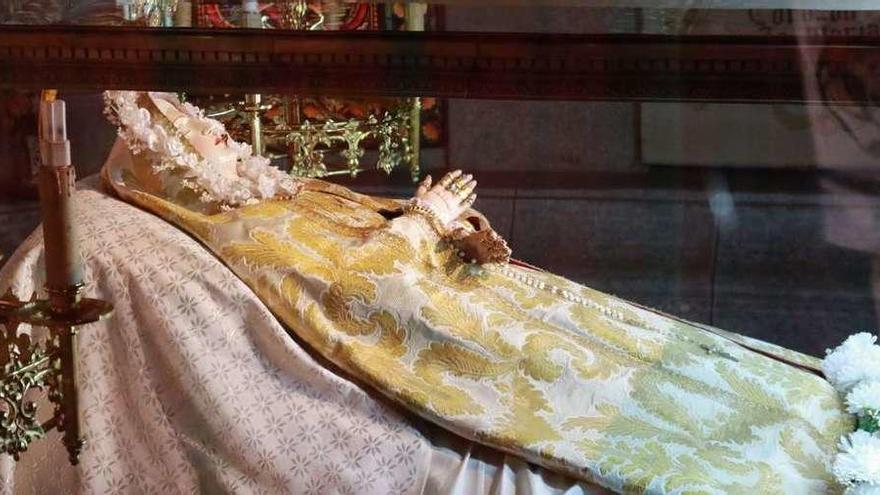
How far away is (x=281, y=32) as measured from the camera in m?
0.76

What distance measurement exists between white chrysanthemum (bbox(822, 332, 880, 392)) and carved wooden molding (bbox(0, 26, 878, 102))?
0.49m

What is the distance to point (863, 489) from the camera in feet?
4.02

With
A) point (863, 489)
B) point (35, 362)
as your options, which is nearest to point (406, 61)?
point (35, 362)

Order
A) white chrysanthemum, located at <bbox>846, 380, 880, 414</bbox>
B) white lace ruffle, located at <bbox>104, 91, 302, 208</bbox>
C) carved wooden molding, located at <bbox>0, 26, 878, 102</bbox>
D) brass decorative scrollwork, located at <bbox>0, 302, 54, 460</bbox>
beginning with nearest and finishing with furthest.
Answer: carved wooden molding, located at <bbox>0, 26, 878, 102</bbox> < brass decorative scrollwork, located at <bbox>0, 302, 54, 460</bbox> < white chrysanthemum, located at <bbox>846, 380, 880, 414</bbox> < white lace ruffle, located at <bbox>104, 91, 302, 208</bbox>

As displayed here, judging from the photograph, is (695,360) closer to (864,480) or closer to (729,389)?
(729,389)

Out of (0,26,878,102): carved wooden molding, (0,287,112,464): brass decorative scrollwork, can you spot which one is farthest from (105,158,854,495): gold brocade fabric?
(0,26,878,102): carved wooden molding

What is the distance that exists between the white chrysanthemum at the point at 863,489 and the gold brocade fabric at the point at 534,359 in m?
0.03

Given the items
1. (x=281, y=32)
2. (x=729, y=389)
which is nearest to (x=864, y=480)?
(x=729, y=389)

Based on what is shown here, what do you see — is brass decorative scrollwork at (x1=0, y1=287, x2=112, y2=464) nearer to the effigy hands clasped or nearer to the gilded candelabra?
the gilded candelabra

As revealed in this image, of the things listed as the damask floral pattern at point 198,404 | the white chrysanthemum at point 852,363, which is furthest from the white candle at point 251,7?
the white chrysanthemum at point 852,363

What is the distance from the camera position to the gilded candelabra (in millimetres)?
815

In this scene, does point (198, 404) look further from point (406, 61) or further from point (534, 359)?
point (406, 61)

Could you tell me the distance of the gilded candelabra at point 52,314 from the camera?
2.67 feet

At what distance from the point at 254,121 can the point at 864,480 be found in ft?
2.49
